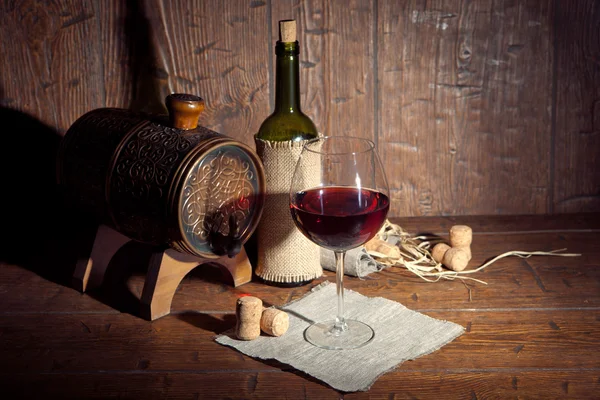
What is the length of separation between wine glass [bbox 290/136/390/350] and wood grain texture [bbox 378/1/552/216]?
588 mm

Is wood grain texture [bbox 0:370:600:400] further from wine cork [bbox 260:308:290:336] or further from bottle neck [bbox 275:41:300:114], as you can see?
bottle neck [bbox 275:41:300:114]

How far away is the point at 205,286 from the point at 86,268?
0.75 feet

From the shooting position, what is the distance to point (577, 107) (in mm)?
1692

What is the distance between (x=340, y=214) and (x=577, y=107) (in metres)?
0.89

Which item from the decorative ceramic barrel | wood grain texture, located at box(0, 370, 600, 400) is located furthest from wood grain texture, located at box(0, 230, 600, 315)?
wood grain texture, located at box(0, 370, 600, 400)

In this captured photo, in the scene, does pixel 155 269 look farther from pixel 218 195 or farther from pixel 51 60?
pixel 51 60

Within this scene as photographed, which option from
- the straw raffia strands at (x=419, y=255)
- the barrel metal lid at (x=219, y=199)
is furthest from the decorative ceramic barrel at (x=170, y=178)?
the straw raffia strands at (x=419, y=255)

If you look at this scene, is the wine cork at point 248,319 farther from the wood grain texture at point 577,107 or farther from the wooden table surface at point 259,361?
the wood grain texture at point 577,107

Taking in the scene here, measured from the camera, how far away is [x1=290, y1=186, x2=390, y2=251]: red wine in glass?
108cm

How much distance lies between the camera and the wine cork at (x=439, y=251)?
145 centimetres

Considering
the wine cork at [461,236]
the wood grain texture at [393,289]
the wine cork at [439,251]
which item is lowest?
the wood grain texture at [393,289]

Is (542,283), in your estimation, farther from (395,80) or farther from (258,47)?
(258,47)

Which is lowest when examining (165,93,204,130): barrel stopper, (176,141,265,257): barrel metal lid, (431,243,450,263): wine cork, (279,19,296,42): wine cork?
(431,243,450,263): wine cork

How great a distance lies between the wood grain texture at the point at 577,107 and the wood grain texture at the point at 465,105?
1.2 inches
